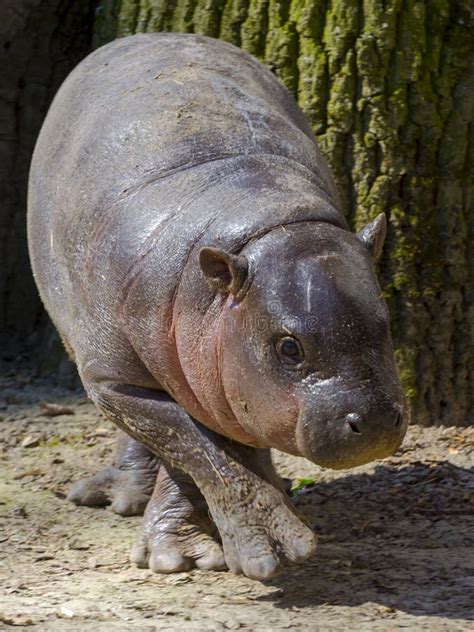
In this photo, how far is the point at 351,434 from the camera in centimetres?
395

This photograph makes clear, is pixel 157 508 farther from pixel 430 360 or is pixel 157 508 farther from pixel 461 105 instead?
pixel 461 105

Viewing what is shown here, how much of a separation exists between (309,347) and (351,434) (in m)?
0.30

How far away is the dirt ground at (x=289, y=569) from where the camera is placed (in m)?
4.21

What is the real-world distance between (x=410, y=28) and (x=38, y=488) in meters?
2.80

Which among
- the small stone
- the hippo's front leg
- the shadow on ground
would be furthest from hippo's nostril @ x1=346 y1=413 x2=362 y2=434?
the small stone

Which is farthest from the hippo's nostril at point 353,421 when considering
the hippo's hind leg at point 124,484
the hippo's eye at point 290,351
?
the hippo's hind leg at point 124,484

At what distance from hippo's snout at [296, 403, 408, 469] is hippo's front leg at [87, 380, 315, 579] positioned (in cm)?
44

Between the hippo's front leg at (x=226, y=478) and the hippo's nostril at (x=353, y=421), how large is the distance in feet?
1.80

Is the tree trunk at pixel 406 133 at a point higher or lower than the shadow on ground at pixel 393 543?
higher

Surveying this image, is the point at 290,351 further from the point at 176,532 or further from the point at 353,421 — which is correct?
the point at 176,532

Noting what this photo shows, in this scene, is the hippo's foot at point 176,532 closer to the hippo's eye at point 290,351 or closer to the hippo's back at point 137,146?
the hippo's back at point 137,146

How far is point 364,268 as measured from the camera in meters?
4.29

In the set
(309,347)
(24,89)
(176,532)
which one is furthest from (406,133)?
(24,89)

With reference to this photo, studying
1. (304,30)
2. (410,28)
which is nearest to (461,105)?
(410,28)
